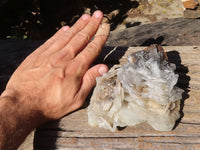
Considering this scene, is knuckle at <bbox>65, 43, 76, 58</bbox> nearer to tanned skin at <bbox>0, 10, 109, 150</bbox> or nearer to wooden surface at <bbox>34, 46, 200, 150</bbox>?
tanned skin at <bbox>0, 10, 109, 150</bbox>

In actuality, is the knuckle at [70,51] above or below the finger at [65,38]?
below

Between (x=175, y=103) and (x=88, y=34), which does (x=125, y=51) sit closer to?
(x=88, y=34)

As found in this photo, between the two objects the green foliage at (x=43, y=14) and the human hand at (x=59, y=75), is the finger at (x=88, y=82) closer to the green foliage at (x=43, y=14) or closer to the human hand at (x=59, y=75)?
the human hand at (x=59, y=75)

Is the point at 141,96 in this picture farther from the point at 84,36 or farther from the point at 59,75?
the point at 84,36

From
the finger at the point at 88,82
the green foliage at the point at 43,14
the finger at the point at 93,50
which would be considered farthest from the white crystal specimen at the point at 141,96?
the green foliage at the point at 43,14

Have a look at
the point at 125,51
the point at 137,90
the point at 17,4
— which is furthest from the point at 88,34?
the point at 17,4

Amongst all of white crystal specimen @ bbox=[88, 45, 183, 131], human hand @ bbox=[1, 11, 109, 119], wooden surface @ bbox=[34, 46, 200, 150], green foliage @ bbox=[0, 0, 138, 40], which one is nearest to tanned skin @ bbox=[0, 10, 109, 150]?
human hand @ bbox=[1, 11, 109, 119]

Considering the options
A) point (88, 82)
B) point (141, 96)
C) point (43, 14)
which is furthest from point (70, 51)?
point (43, 14)
